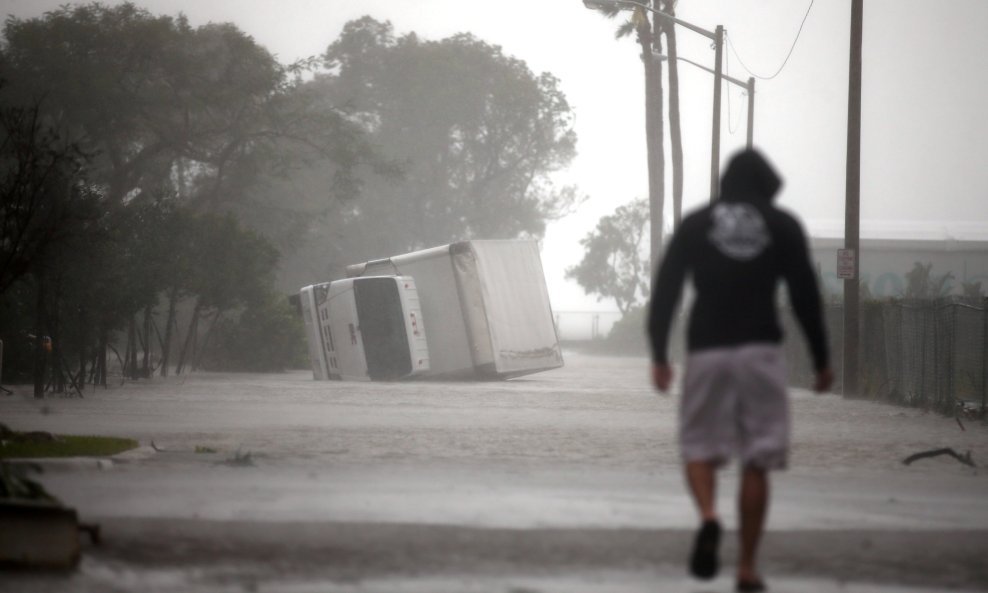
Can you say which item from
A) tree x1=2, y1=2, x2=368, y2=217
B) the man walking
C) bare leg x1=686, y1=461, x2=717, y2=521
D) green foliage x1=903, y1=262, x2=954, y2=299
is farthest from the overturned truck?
bare leg x1=686, y1=461, x2=717, y2=521

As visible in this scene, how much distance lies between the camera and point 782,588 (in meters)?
6.66

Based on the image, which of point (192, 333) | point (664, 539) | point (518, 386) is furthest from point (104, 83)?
point (664, 539)

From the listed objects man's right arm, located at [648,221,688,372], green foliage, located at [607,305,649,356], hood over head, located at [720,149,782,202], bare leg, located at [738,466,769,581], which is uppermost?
hood over head, located at [720,149,782,202]

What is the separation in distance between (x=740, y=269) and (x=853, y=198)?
68.1ft

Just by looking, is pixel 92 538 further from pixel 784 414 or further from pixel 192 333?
pixel 192 333

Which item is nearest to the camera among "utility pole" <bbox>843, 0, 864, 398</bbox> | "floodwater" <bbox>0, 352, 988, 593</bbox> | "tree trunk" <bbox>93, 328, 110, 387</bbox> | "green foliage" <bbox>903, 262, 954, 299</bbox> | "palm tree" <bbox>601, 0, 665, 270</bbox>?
"floodwater" <bbox>0, 352, 988, 593</bbox>

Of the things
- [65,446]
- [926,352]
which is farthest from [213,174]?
[65,446]

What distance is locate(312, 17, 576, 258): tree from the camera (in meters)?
77.1

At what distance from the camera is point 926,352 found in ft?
72.7

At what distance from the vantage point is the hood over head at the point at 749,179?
6.78 meters

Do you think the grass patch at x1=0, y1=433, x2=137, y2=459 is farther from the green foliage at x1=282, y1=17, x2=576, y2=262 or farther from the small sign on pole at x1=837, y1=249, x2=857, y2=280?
the green foliage at x1=282, y1=17, x2=576, y2=262

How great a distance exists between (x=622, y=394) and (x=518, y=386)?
4179 mm

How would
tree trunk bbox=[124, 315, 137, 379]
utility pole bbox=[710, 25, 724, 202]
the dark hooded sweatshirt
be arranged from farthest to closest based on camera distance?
utility pole bbox=[710, 25, 724, 202] < tree trunk bbox=[124, 315, 137, 379] < the dark hooded sweatshirt

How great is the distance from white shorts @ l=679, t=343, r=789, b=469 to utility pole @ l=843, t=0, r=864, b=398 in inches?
796
